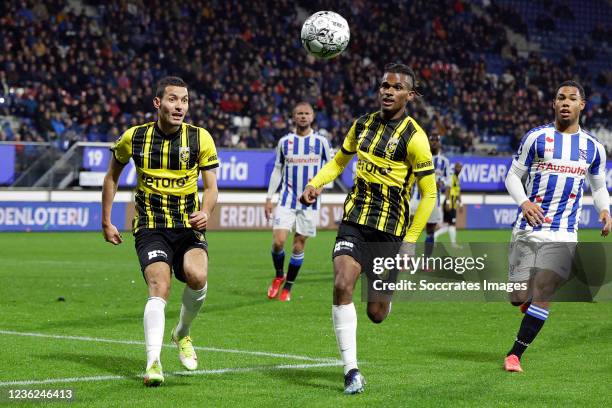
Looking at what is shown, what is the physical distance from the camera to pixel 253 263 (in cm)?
1936

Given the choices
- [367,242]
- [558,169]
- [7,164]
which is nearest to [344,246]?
[367,242]

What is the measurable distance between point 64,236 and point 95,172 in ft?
7.90

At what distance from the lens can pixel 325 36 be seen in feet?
38.2

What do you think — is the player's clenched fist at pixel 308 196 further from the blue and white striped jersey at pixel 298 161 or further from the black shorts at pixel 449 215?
the black shorts at pixel 449 215

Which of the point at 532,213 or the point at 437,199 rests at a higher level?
the point at 532,213

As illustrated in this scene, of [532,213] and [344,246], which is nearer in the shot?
[344,246]

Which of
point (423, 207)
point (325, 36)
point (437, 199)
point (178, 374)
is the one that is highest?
point (325, 36)

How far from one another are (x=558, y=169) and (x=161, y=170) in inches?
125

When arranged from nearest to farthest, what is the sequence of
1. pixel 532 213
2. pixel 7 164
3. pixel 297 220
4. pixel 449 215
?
pixel 532 213 < pixel 297 220 < pixel 449 215 < pixel 7 164

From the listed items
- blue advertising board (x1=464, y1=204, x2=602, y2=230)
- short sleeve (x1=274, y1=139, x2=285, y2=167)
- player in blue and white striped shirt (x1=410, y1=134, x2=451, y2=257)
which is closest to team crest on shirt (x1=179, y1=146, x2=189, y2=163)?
short sleeve (x1=274, y1=139, x2=285, y2=167)

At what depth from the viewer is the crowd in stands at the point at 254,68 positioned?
29.7 m

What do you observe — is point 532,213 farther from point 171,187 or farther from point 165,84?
point 165,84

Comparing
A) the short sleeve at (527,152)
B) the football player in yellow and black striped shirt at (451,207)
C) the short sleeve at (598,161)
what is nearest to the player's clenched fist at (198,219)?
the short sleeve at (527,152)

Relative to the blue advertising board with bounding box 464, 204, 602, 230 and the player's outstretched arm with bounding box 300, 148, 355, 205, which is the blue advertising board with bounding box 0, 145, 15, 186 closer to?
the blue advertising board with bounding box 464, 204, 602, 230
